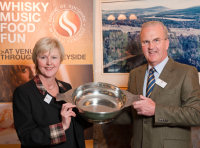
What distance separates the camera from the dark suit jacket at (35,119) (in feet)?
3.85

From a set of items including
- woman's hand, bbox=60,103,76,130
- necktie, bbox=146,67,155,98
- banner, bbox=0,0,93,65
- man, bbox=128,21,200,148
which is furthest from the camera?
banner, bbox=0,0,93,65

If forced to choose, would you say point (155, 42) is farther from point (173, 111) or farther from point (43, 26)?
point (43, 26)

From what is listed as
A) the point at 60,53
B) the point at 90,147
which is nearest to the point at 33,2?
the point at 60,53

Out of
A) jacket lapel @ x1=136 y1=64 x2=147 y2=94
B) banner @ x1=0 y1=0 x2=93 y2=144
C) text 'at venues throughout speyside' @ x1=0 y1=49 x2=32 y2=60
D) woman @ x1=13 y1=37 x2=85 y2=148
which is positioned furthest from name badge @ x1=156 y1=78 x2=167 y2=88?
text 'at venues throughout speyside' @ x1=0 y1=49 x2=32 y2=60

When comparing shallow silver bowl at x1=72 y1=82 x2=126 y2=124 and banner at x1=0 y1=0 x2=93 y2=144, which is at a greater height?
banner at x1=0 y1=0 x2=93 y2=144

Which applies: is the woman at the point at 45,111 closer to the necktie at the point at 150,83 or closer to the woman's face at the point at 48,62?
the woman's face at the point at 48,62

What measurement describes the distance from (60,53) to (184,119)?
108cm

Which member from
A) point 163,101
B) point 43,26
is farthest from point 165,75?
point 43,26

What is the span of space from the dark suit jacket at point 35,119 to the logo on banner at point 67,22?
1011 millimetres

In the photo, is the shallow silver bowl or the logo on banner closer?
the shallow silver bowl

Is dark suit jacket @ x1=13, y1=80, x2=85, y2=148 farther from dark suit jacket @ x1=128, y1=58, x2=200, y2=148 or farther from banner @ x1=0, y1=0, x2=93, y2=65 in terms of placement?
banner @ x1=0, y1=0, x2=93, y2=65

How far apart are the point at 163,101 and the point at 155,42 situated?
0.49 metres

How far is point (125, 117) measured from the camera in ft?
5.47

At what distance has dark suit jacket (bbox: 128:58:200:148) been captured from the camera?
1.25 meters
